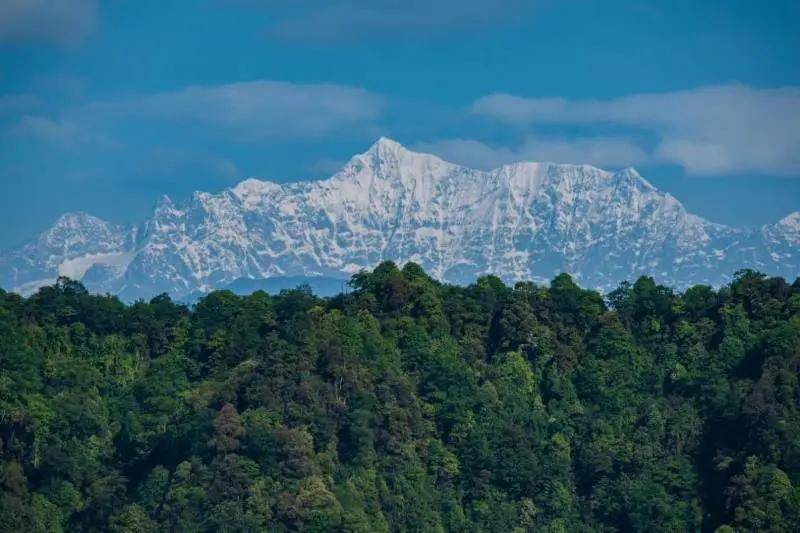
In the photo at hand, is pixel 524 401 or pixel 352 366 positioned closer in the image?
pixel 352 366

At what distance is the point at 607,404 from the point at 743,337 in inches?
371

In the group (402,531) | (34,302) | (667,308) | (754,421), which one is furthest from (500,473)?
(34,302)

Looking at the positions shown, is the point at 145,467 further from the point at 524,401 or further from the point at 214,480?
the point at 524,401

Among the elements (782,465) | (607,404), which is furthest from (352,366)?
(782,465)

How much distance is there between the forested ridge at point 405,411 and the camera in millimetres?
89250

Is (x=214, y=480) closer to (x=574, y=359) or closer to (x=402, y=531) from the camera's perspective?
(x=402, y=531)

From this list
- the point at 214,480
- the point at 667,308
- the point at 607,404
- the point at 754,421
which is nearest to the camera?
the point at 214,480

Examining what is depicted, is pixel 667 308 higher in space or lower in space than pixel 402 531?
higher

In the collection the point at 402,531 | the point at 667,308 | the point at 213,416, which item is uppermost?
the point at 667,308

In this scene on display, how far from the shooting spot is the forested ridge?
89.2 m

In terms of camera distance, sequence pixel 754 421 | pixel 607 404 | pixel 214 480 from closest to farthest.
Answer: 1. pixel 214 480
2. pixel 754 421
3. pixel 607 404

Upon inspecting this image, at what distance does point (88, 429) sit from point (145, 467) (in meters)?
4.96

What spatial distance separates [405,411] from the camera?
96688 millimetres

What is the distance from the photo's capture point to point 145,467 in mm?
94562
